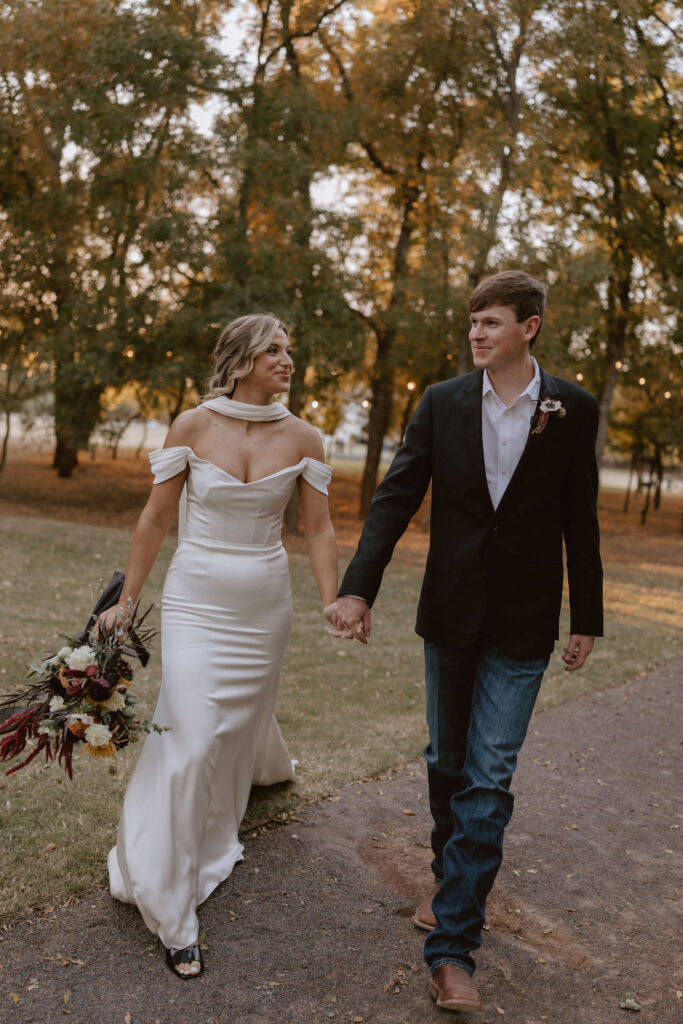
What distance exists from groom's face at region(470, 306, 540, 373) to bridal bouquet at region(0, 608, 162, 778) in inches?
71.4

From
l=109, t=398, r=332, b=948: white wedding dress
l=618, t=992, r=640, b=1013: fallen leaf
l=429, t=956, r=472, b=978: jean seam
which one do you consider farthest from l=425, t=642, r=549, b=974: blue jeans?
l=109, t=398, r=332, b=948: white wedding dress

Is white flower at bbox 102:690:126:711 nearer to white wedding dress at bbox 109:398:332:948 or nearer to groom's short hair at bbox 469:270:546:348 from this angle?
white wedding dress at bbox 109:398:332:948

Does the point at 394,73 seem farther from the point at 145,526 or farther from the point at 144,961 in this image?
the point at 144,961

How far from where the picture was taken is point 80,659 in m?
3.29

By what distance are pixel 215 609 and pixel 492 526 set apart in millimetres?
1278

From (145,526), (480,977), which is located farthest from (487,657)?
(145,526)

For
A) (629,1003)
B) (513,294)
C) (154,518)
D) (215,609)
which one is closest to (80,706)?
(215,609)

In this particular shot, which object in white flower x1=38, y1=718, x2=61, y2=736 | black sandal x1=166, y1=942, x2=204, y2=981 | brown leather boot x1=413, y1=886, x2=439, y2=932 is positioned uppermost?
white flower x1=38, y1=718, x2=61, y2=736

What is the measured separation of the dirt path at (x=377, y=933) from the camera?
3.22m

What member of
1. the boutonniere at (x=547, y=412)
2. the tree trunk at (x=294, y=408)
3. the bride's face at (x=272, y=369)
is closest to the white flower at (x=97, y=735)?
the bride's face at (x=272, y=369)

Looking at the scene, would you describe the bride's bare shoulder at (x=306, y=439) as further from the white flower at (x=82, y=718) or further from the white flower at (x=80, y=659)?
the white flower at (x=82, y=718)

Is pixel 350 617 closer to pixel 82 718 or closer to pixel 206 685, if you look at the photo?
pixel 206 685

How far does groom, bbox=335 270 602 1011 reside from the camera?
3.39 m

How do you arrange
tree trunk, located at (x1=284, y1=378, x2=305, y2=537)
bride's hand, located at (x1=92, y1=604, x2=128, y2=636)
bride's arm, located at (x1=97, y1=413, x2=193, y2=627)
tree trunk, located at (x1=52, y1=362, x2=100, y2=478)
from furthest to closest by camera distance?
tree trunk, located at (x1=52, y1=362, x2=100, y2=478)
tree trunk, located at (x1=284, y1=378, x2=305, y2=537)
bride's arm, located at (x1=97, y1=413, x2=193, y2=627)
bride's hand, located at (x1=92, y1=604, x2=128, y2=636)
